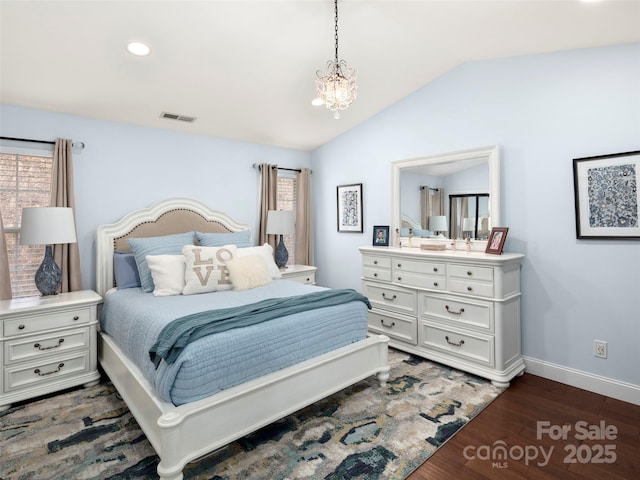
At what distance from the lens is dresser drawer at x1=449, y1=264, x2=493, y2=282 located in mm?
→ 2797

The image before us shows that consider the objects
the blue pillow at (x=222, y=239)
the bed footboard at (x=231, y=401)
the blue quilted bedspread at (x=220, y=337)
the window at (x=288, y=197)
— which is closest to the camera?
the bed footboard at (x=231, y=401)

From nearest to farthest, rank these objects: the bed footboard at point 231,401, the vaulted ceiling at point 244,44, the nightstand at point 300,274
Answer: the bed footboard at point 231,401, the vaulted ceiling at point 244,44, the nightstand at point 300,274

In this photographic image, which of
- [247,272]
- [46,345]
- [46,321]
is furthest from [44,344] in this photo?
[247,272]

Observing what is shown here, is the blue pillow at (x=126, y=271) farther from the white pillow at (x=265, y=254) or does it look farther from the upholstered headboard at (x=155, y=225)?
the white pillow at (x=265, y=254)

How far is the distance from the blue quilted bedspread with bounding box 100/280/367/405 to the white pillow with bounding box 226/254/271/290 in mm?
108

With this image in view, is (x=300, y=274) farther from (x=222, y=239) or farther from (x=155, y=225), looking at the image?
(x=155, y=225)

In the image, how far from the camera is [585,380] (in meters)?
2.71

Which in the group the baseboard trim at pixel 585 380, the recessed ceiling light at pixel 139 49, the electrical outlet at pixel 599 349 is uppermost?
the recessed ceiling light at pixel 139 49

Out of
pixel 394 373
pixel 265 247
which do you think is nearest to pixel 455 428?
pixel 394 373

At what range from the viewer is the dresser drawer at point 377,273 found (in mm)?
3556

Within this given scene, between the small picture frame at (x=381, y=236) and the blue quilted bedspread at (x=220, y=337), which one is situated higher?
the small picture frame at (x=381, y=236)

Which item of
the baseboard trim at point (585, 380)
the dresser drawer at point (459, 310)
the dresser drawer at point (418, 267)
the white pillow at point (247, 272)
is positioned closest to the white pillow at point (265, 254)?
the white pillow at point (247, 272)

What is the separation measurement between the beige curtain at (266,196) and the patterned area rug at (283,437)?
2.25 meters

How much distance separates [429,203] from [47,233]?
10.9 feet
